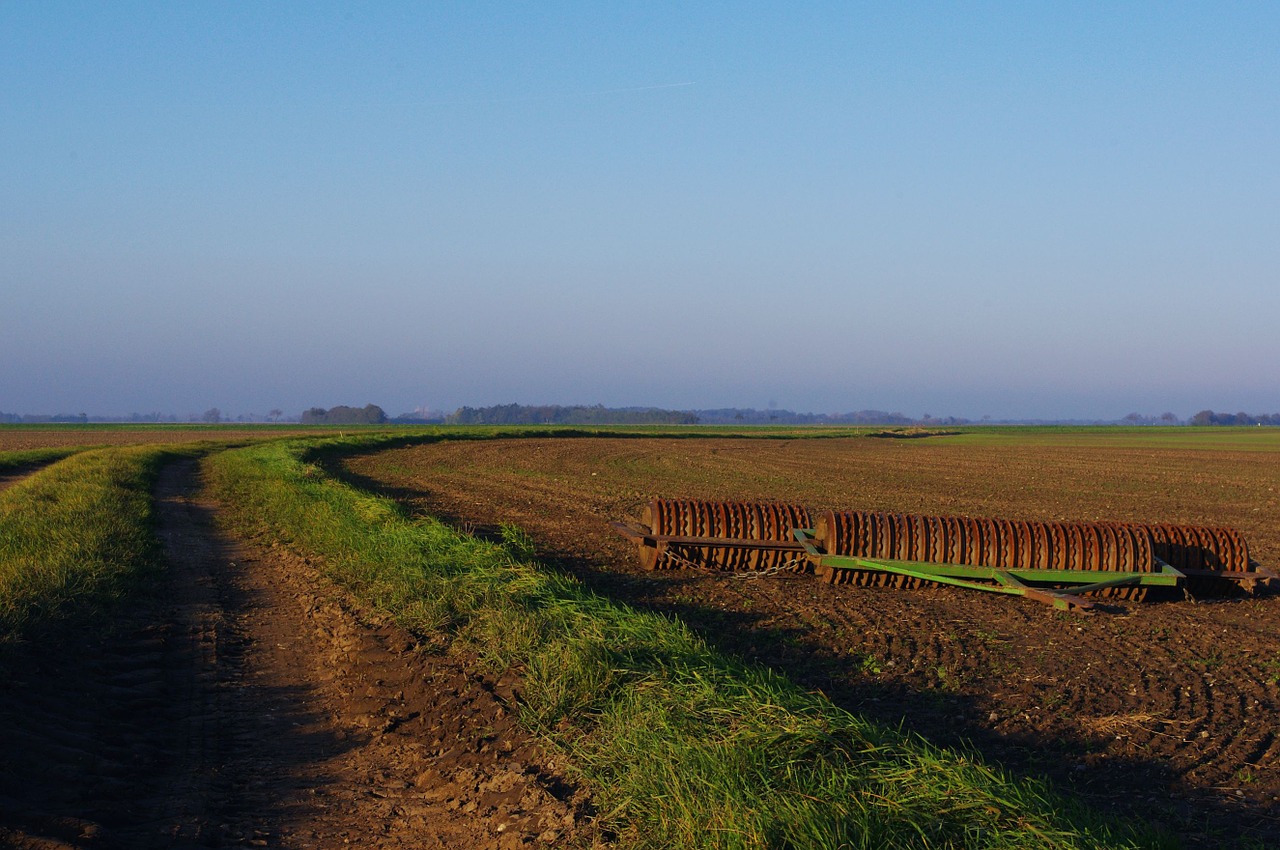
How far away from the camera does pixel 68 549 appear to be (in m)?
9.82

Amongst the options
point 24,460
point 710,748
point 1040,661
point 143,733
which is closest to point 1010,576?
point 1040,661

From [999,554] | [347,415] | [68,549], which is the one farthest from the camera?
[347,415]

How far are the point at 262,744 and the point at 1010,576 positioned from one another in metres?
7.39

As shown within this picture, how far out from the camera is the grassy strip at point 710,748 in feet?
11.9

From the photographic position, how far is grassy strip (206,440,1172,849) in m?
3.62

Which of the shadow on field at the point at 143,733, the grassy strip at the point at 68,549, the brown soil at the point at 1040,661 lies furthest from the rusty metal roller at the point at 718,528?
the grassy strip at the point at 68,549

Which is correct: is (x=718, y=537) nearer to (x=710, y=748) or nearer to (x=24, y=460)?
(x=710, y=748)

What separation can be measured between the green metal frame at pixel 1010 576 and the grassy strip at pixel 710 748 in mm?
3203

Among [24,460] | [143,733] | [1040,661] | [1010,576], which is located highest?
[24,460]

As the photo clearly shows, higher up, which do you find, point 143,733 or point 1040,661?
point 143,733

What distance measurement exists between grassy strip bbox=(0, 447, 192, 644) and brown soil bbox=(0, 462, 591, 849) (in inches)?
13.1

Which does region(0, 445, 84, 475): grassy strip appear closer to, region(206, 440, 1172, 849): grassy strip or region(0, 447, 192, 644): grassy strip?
Result: region(0, 447, 192, 644): grassy strip

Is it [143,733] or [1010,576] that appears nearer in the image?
[143,733]

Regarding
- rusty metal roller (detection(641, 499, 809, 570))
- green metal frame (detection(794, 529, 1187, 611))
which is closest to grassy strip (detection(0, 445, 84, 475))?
rusty metal roller (detection(641, 499, 809, 570))
